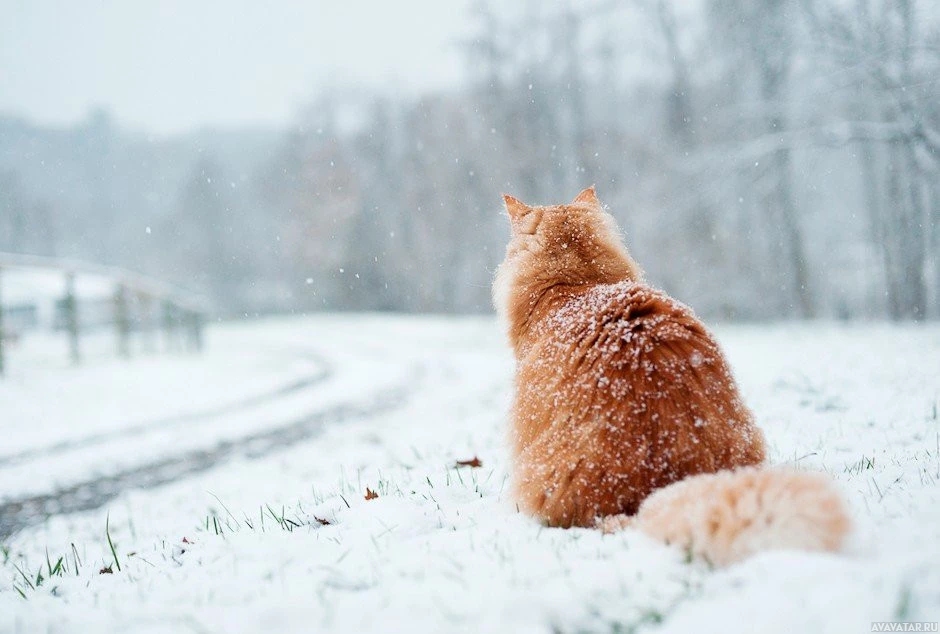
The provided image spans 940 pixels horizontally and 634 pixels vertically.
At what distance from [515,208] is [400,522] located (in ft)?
7.69

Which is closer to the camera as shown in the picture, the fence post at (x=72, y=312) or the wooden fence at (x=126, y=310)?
the wooden fence at (x=126, y=310)

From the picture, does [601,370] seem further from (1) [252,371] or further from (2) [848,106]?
(1) [252,371]

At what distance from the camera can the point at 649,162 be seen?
18281 mm

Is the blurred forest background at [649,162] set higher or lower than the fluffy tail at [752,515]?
higher

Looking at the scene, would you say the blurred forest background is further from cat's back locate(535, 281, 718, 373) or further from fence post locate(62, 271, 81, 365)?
fence post locate(62, 271, 81, 365)

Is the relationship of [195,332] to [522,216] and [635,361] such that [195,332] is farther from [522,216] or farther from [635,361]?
[635,361]

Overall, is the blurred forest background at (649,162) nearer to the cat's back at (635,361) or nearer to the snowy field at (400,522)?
the snowy field at (400,522)

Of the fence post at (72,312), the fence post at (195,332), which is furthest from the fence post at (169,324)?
the fence post at (72,312)

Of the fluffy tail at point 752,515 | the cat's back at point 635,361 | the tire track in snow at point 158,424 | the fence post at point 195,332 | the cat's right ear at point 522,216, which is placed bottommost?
the tire track in snow at point 158,424

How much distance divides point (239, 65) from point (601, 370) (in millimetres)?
123549

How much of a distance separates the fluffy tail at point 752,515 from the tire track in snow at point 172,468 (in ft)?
18.9

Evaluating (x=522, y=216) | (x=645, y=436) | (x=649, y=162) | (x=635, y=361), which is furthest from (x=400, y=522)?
(x=649, y=162)

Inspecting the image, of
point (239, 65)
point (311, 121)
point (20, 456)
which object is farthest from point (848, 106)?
point (239, 65)

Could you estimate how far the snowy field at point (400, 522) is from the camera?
165 centimetres
